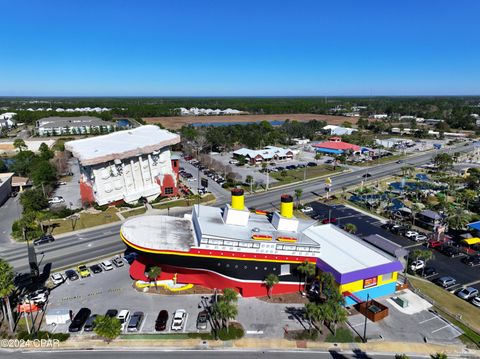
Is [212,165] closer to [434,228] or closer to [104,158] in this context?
[104,158]

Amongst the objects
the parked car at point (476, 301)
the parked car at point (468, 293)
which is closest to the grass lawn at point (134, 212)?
the parked car at point (468, 293)

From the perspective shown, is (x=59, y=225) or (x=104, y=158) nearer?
(x=59, y=225)

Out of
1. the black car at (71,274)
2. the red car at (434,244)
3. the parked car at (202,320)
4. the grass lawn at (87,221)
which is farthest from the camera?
the grass lawn at (87,221)

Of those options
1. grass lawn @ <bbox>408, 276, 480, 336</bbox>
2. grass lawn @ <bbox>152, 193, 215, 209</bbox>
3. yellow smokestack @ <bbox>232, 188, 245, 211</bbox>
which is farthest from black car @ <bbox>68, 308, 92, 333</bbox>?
grass lawn @ <bbox>408, 276, 480, 336</bbox>

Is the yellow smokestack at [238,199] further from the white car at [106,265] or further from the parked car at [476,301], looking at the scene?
the parked car at [476,301]

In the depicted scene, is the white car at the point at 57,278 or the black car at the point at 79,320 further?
the white car at the point at 57,278

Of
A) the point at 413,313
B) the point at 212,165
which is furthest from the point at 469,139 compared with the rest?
the point at 413,313

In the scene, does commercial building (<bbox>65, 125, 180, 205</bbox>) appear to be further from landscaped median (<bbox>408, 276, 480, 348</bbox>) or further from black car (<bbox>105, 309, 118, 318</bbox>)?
landscaped median (<bbox>408, 276, 480, 348</bbox>)

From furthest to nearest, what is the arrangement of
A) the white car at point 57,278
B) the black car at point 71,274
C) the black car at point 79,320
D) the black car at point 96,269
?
the black car at point 96,269 → the black car at point 71,274 → the white car at point 57,278 → the black car at point 79,320

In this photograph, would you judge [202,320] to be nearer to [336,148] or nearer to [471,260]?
[471,260]
